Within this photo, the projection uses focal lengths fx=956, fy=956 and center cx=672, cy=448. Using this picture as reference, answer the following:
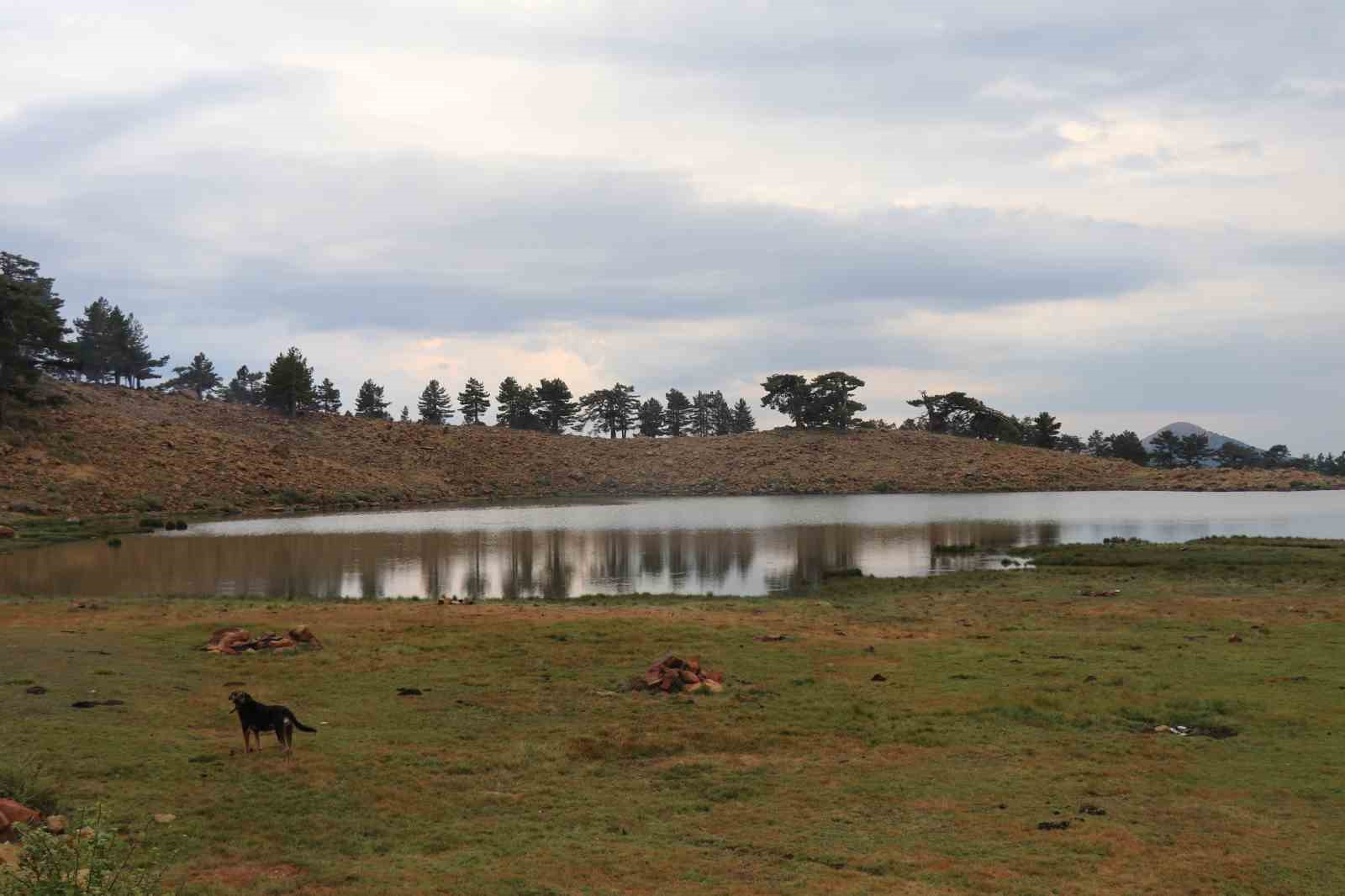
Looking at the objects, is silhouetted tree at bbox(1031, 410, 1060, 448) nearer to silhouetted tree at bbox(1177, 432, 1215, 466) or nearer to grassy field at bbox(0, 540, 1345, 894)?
silhouetted tree at bbox(1177, 432, 1215, 466)

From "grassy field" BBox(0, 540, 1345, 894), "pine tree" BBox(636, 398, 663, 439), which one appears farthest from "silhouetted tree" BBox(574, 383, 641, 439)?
"grassy field" BBox(0, 540, 1345, 894)

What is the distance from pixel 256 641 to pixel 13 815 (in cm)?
1301

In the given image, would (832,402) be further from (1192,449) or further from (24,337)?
(24,337)

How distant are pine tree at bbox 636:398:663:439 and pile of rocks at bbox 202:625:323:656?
16509 cm

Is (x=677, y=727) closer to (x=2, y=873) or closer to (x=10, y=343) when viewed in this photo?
(x=2, y=873)

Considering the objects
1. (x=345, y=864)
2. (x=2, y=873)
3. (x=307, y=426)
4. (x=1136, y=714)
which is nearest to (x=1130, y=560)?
(x=1136, y=714)

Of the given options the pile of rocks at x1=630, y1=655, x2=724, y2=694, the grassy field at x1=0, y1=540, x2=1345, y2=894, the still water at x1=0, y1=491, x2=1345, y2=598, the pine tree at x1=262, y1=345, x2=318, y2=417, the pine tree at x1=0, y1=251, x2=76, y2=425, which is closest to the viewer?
the grassy field at x1=0, y1=540, x2=1345, y2=894

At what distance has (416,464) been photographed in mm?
126500

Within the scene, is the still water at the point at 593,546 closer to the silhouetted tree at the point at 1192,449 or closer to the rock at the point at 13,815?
the rock at the point at 13,815

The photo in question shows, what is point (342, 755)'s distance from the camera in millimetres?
14445

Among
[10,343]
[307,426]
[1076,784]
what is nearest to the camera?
[1076,784]

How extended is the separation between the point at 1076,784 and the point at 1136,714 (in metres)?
4.45

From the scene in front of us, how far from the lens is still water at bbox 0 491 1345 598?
41281mm

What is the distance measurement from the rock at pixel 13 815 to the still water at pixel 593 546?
28.1m
